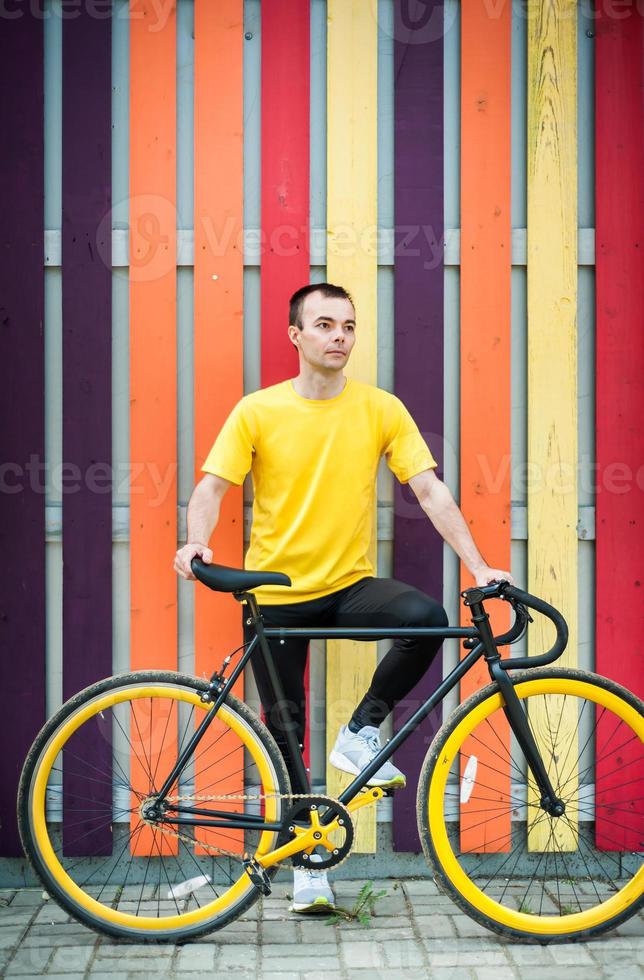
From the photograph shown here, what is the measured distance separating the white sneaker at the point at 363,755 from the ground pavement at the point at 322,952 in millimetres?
540

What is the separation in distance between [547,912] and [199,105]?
333 cm

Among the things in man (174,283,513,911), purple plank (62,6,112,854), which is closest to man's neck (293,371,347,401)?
man (174,283,513,911)

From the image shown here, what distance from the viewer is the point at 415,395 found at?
3.76 metres

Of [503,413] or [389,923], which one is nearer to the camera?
[389,923]

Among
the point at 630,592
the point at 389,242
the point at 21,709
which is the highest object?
the point at 389,242

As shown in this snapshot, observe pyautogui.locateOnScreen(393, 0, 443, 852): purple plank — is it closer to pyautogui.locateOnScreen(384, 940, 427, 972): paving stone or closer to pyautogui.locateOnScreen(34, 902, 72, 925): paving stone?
pyautogui.locateOnScreen(384, 940, 427, 972): paving stone

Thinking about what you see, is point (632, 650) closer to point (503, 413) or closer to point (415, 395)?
point (503, 413)

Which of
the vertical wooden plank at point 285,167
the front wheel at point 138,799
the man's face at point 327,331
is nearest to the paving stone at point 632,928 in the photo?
the front wheel at point 138,799

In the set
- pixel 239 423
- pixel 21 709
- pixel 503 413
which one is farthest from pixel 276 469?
pixel 21 709

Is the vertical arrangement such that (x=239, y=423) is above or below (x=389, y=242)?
below

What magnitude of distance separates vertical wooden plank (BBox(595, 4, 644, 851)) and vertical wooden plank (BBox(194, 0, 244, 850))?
1424mm

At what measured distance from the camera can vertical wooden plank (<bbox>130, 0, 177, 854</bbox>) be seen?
146 inches

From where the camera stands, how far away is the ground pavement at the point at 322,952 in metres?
3.04

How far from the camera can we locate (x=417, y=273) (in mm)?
3746
